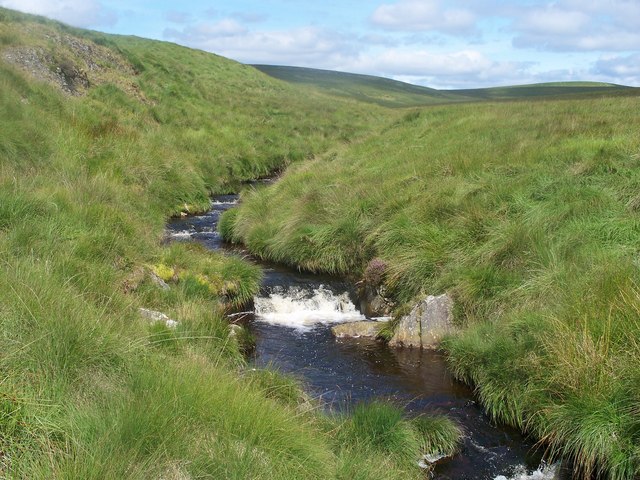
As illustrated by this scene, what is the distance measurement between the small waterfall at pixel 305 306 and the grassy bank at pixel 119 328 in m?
0.51

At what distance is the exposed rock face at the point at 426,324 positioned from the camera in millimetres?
9125

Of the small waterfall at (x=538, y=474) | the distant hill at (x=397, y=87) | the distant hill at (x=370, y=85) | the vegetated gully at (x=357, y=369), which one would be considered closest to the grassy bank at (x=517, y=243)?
the small waterfall at (x=538, y=474)

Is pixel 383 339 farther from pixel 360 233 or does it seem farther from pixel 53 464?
pixel 53 464

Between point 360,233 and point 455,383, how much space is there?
5.21m

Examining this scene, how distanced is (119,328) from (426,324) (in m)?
5.13

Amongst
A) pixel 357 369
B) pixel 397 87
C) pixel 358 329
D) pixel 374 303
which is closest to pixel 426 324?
pixel 358 329

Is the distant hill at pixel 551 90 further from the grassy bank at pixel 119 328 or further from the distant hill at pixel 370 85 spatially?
the grassy bank at pixel 119 328

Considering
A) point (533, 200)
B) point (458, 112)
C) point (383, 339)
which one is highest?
point (458, 112)

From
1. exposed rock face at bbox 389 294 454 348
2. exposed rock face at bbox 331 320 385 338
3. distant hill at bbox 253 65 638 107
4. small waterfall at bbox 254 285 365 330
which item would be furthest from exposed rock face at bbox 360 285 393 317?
distant hill at bbox 253 65 638 107

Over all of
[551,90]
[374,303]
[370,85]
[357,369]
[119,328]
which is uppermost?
[551,90]

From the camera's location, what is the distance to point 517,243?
9461 millimetres

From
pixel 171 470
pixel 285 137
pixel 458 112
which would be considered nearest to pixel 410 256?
pixel 171 470

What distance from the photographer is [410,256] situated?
10.6m

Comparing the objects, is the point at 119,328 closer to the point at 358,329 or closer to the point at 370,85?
the point at 358,329
